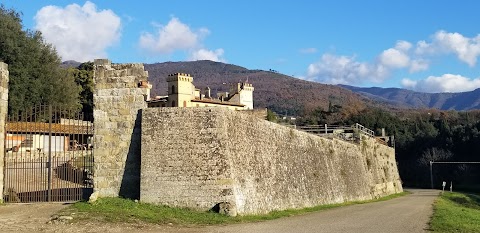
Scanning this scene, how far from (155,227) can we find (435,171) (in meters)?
70.7

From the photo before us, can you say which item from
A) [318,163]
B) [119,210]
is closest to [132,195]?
[119,210]

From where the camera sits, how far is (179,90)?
297 ft

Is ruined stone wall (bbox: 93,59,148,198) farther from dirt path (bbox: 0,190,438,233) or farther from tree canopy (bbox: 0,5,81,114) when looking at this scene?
tree canopy (bbox: 0,5,81,114)

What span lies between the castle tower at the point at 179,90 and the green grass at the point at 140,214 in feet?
236

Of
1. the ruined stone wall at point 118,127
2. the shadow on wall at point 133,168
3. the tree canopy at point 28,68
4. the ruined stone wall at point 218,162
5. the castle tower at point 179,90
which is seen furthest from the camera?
the castle tower at point 179,90

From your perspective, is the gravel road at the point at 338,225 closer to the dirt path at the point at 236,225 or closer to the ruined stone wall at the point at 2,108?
the dirt path at the point at 236,225

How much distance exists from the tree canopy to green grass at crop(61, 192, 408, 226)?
2672cm

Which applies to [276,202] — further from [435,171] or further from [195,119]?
[435,171]

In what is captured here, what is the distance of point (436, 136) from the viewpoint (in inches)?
3265

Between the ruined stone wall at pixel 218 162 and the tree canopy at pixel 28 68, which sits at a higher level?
the tree canopy at pixel 28 68

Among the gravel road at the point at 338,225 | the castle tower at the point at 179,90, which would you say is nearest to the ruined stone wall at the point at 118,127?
the gravel road at the point at 338,225

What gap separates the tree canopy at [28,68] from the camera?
42.2 metres

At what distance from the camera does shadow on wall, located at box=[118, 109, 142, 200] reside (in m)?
18.2

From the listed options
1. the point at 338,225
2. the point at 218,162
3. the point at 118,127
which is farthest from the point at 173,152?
the point at 338,225
